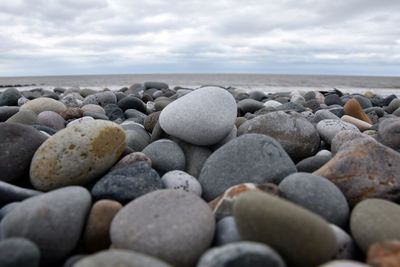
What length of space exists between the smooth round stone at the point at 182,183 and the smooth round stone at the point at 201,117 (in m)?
0.52

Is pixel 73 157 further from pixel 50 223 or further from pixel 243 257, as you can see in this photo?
pixel 243 257

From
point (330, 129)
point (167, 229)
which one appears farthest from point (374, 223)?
point (330, 129)

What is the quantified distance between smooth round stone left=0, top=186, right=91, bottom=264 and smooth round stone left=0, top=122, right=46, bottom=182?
718 mm

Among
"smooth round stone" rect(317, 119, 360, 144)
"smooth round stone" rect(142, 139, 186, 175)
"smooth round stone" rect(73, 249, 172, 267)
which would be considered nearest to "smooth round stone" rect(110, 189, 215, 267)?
"smooth round stone" rect(73, 249, 172, 267)

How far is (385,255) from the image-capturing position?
5.57ft

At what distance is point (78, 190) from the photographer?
7.32 ft

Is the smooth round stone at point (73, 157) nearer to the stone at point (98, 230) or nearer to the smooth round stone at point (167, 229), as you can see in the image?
the stone at point (98, 230)

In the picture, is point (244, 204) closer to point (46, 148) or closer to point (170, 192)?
point (170, 192)

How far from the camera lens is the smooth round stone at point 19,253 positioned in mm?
1695

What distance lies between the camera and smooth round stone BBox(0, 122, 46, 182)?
2.73 meters

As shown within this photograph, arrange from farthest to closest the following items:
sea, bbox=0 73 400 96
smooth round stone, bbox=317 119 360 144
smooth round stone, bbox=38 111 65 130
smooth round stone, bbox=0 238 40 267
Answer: sea, bbox=0 73 400 96, smooth round stone, bbox=38 111 65 130, smooth round stone, bbox=317 119 360 144, smooth round stone, bbox=0 238 40 267

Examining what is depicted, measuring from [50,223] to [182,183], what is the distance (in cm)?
97

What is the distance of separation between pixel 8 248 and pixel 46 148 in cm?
106

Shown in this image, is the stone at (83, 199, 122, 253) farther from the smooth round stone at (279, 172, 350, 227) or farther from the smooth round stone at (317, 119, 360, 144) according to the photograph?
the smooth round stone at (317, 119, 360, 144)
